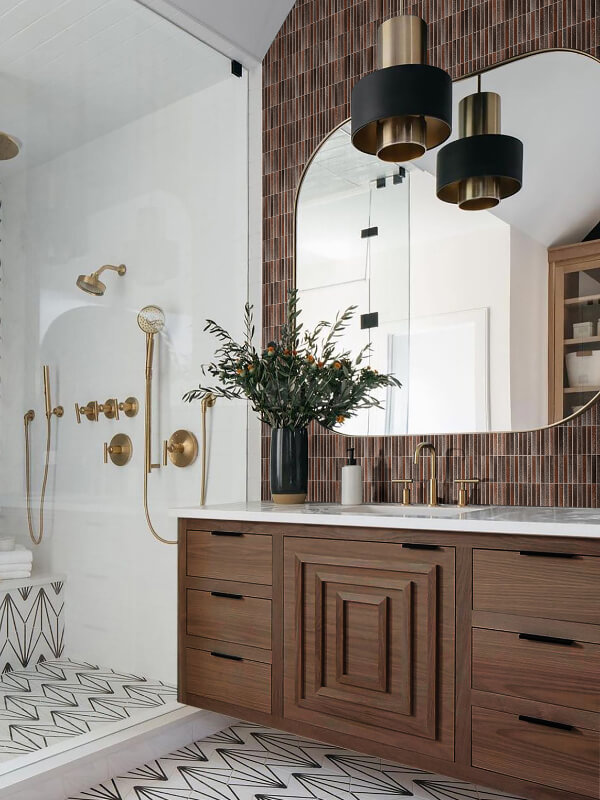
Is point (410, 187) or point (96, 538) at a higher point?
point (410, 187)

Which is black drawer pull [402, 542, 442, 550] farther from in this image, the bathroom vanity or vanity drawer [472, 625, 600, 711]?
vanity drawer [472, 625, 600, 711]

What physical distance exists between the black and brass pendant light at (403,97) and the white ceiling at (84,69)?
3.36 ft

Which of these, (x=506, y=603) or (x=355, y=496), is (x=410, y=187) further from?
(x=506, y=603)

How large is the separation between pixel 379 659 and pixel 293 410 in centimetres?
85

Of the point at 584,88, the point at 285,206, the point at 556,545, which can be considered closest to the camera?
the point at 556,545

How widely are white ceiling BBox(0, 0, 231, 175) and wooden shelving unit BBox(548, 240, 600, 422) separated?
1.51 meters

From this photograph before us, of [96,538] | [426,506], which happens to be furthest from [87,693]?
[426,506]

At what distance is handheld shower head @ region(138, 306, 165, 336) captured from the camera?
2.65 m

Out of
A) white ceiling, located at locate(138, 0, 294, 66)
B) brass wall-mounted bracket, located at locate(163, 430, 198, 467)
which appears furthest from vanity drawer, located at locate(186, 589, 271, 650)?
white ceiling, located at locate(138, 0, 294, 66)

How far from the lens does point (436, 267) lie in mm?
2445

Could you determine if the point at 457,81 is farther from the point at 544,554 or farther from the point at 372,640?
the point at 372,640

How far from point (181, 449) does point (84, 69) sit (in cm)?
133

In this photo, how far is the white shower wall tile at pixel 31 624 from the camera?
2.08 meters

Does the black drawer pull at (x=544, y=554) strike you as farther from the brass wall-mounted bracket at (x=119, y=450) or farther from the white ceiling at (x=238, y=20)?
the white ceiling at (x=238, y=20)
